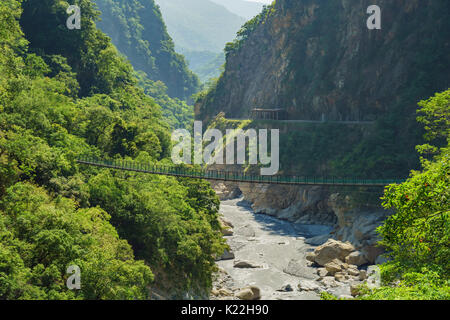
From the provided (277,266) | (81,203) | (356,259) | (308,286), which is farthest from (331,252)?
(81,203)

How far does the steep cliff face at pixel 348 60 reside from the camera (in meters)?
46.2

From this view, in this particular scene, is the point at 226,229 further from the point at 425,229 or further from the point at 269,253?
the point at 425,229

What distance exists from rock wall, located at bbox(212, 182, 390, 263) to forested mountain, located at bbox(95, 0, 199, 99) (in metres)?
83.2

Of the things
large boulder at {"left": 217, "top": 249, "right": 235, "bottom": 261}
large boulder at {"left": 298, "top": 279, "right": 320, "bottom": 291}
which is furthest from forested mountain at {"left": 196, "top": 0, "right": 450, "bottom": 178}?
large boulder at {"left": 298, "top": 279, "right": 320, "bottom": 291}

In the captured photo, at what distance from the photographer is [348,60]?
54.2m

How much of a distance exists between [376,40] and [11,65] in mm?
36383

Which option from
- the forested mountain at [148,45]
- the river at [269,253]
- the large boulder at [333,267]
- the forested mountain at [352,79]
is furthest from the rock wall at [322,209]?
the forested mountain at [148,45]

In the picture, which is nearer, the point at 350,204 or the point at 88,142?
the point at 88,142

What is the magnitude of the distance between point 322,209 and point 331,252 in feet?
44.8

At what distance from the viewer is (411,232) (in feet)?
46.4

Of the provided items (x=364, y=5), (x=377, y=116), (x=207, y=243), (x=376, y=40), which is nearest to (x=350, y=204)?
(x=377, y=116)

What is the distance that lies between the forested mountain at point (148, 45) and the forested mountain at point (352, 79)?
71.0 metres

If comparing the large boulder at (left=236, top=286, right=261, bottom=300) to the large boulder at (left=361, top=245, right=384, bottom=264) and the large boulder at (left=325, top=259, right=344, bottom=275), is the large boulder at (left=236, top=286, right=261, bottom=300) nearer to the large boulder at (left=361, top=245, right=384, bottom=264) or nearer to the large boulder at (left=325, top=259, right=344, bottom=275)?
the large boulder at (left=325, top=259, right=344, bottom=275)

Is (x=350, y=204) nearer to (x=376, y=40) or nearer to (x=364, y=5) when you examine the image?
(x=376, y=40)
